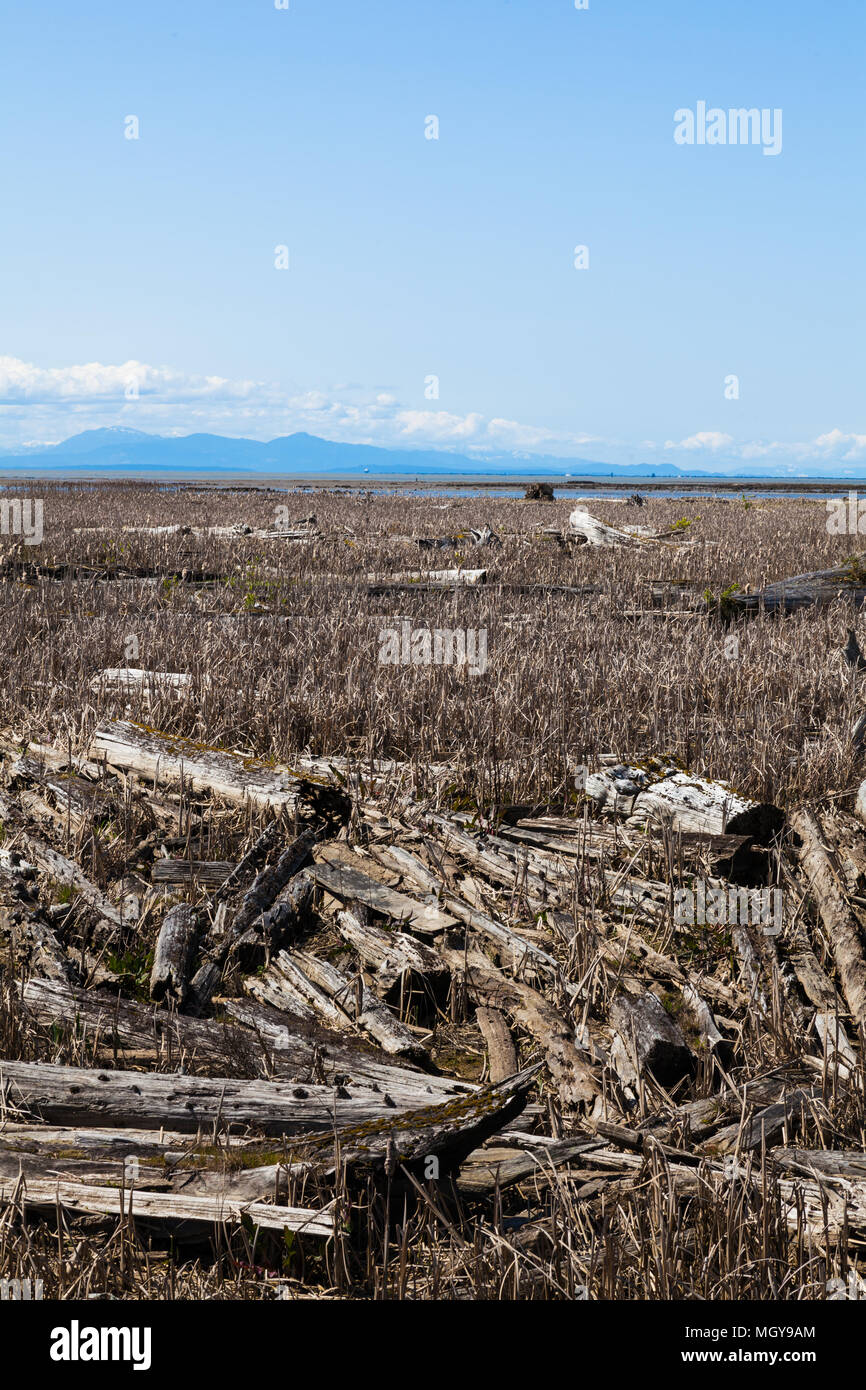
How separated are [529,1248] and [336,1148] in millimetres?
559

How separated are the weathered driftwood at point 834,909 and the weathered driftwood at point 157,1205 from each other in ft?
6.72

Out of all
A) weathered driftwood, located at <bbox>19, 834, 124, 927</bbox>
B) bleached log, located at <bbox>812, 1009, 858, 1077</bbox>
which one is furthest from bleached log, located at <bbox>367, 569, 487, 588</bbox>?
bleached log, located at <bbox>812, 1009, 858, 1077</bbox>

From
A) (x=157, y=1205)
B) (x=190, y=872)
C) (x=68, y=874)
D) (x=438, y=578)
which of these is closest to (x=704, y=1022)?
(x=157, y=1205)

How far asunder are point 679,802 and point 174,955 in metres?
2.64

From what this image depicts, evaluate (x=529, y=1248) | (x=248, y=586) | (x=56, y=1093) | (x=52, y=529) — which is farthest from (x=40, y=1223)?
(x=52, y=529)

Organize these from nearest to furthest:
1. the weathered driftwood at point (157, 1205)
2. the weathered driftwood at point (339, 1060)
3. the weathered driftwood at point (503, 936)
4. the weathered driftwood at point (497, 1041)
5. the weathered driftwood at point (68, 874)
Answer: the weathered driftwood at point (157, 1205) → the weathered driftwood at point (339, 1060) → the weathered driftwood at point (497, 1041) → the weathered driftwood at point (503, 936) → the weathered driftwood at point (68, 874)

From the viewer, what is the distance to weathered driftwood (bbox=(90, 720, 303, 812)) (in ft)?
17.3

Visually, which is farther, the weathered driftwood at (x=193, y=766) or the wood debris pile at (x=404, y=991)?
the weathered driftwood at (x=193, y=766)

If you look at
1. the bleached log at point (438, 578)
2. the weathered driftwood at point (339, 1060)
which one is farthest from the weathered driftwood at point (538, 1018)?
the bleached log at point (438, 578)

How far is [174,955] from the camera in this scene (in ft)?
12.8

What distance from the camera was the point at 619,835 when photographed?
4828mm

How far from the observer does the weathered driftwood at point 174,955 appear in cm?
379

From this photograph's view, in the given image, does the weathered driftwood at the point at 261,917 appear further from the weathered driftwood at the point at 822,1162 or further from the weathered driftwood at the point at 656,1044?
the weathered driftwood at the point at 822,1162

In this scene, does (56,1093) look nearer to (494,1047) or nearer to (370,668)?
(494,1047)
